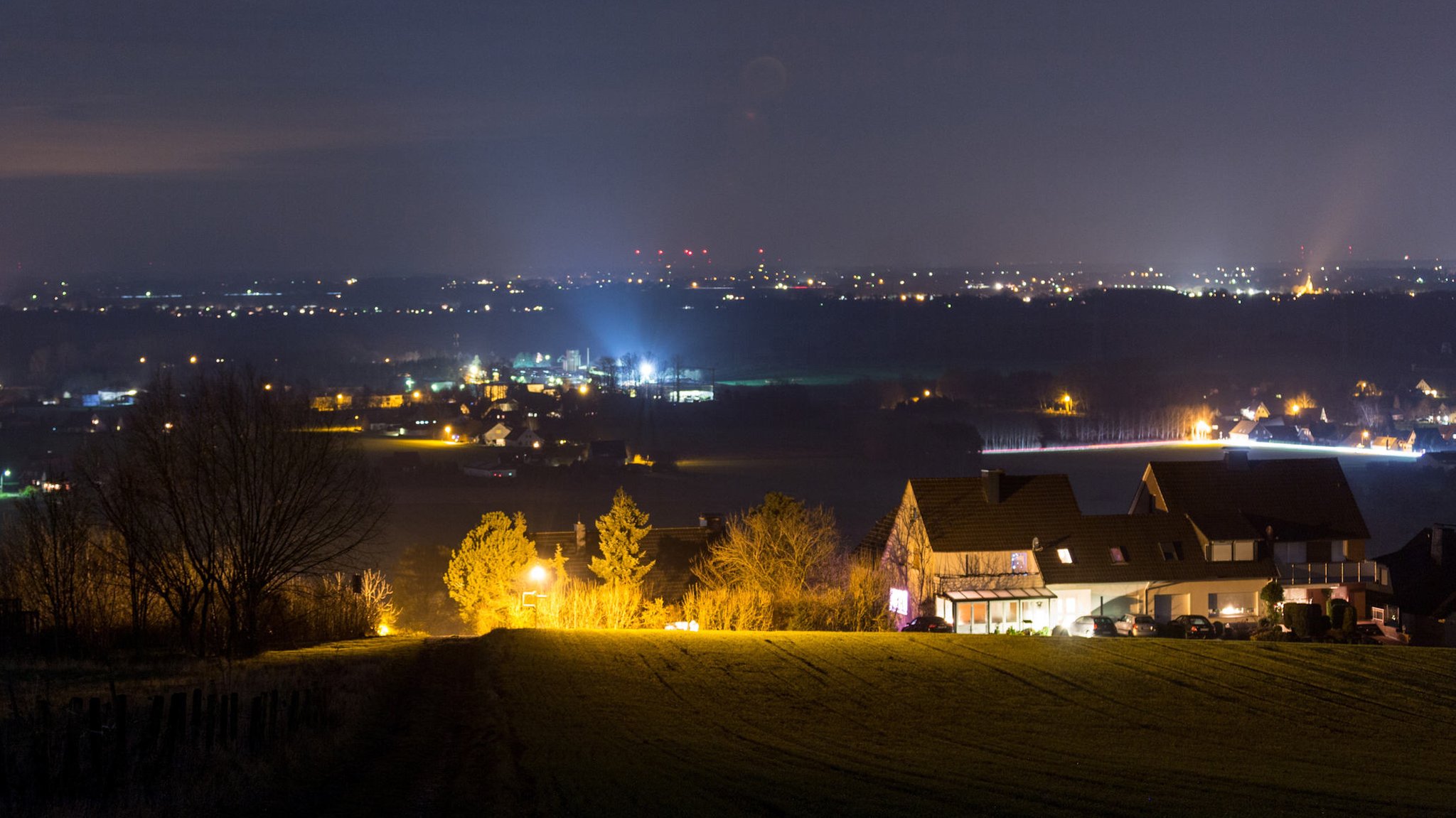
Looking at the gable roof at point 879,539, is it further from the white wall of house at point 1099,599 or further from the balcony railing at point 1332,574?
the balcony railing at point 1332,574

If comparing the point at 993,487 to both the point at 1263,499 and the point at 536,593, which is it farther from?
the point at 536,593

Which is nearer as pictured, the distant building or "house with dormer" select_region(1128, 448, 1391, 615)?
the distant building

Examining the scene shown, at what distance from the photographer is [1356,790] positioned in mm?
11039

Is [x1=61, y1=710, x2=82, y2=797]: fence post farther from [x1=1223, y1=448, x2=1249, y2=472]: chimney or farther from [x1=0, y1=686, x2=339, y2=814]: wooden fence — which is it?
[x1=1223, y1=448, x2=1249, y2=472]: chimney

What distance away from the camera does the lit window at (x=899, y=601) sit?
105 feet

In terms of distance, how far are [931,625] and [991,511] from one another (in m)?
5.32

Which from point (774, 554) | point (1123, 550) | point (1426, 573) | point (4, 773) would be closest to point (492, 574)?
point (774, 554)

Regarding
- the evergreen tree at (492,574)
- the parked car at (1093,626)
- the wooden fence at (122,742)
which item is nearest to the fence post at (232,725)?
the wooden fence at (122,742)

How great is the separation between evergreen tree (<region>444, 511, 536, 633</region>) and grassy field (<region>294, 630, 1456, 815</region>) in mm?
7758

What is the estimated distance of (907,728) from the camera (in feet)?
47.1

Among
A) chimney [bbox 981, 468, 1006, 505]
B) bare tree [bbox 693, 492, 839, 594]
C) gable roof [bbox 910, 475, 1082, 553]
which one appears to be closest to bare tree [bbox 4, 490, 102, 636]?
bare tree [bbox 693, 492, 839, 594]

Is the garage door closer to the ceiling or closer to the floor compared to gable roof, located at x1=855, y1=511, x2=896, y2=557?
closer to the floor

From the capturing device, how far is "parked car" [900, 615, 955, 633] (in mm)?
28500

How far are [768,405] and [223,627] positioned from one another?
219 feet
